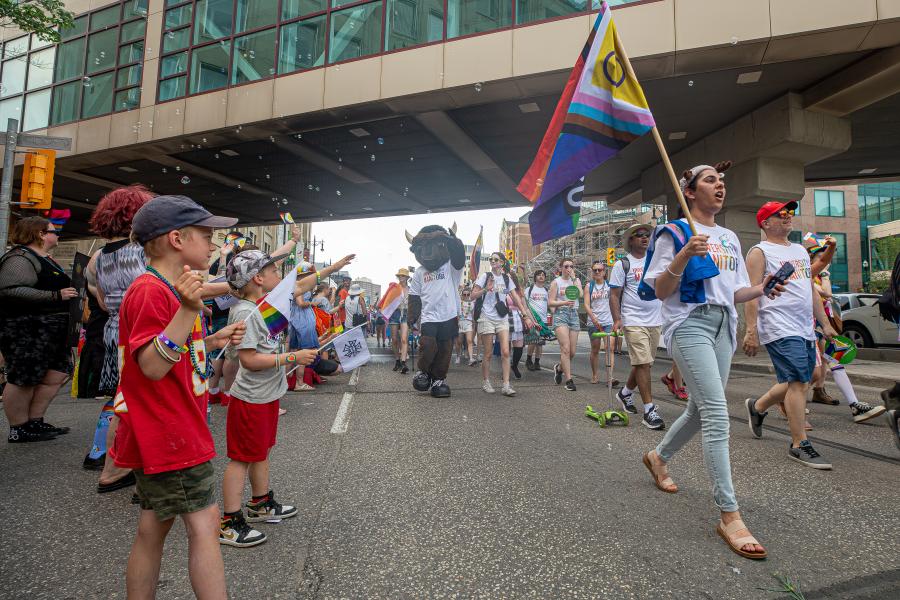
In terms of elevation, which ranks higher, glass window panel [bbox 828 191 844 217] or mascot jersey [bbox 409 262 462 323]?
glass window panel [bbox 828 191 844 217]

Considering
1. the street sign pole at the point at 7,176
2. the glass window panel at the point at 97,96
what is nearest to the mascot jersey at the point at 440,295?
the street sign pole at the point at 7,176

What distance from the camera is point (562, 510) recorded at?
2898 millimetres

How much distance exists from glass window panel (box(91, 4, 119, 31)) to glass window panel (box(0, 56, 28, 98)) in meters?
4.67

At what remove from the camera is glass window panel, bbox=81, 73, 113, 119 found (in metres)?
17.9

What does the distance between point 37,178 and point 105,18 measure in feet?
45.9

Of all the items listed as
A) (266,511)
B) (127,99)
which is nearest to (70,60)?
(127,99)

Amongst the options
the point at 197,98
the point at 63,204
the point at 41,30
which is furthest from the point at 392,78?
the point at 63,204

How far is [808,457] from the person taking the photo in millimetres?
3850

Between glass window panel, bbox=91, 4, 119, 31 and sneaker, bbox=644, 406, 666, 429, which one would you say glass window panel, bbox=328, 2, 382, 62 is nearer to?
glass window panel, bbox=91, 4, 119, 31

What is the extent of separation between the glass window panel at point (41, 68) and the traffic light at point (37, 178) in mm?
14906

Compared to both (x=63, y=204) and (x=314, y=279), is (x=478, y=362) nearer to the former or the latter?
(x=314, y=279)

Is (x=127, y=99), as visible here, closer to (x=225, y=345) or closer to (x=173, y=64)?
(x=173, y=64)

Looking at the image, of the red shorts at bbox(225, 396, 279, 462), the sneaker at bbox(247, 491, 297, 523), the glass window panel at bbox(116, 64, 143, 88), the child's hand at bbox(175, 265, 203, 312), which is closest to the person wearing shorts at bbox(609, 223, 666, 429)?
the sneaker at bbox(247, 491, 297, 523)

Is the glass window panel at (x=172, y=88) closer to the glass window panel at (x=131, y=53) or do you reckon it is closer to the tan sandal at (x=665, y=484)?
the glass window panel at (x=131, y=53)
